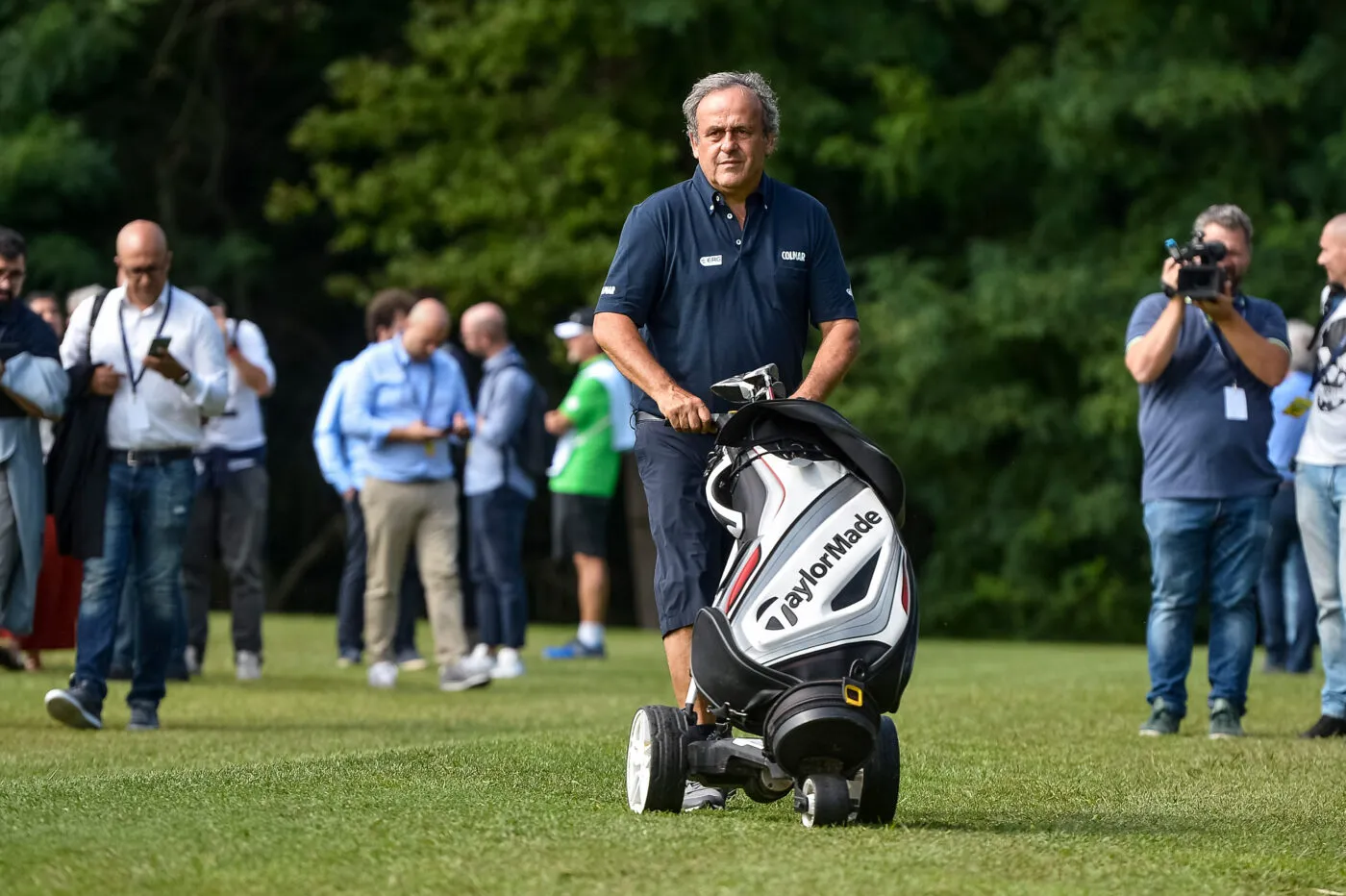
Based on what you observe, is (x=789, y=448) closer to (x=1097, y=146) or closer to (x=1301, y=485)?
(x=1301, y=485)

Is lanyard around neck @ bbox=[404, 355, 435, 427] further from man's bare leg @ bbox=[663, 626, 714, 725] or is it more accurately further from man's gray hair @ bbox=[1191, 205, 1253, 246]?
man's bare leg @ bbox=[663, 626, 714, 725]

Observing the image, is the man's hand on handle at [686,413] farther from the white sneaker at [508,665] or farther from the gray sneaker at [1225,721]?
the white sneaker at [508,665]

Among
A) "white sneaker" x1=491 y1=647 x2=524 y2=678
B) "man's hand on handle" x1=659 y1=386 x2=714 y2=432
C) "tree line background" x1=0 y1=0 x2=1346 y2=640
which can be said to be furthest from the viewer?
"tree line background" x1=0 y1=0 x2=1346 y2=640

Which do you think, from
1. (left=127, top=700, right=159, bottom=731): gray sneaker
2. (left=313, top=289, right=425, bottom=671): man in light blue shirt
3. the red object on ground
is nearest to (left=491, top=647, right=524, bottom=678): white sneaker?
(left=313, top=289, right=425, bottom=671): man in light blue shirt

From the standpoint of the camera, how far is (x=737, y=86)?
6.23 metres

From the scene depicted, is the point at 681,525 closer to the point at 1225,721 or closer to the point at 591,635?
the point at 1225,721

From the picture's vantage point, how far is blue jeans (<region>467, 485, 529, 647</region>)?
13.7 metres

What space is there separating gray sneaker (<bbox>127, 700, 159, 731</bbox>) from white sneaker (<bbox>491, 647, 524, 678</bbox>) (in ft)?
13.5

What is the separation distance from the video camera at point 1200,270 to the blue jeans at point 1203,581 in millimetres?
1078

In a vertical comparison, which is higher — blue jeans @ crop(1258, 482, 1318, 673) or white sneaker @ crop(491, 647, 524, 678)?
blue jeans @ crop(1258, 482, 1318, 673)

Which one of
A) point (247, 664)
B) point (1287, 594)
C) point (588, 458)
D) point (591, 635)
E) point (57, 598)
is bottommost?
point (591, 635)

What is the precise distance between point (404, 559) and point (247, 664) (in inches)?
48.6

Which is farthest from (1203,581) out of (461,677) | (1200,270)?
(461,677)

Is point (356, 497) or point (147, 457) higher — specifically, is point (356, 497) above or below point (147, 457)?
below
